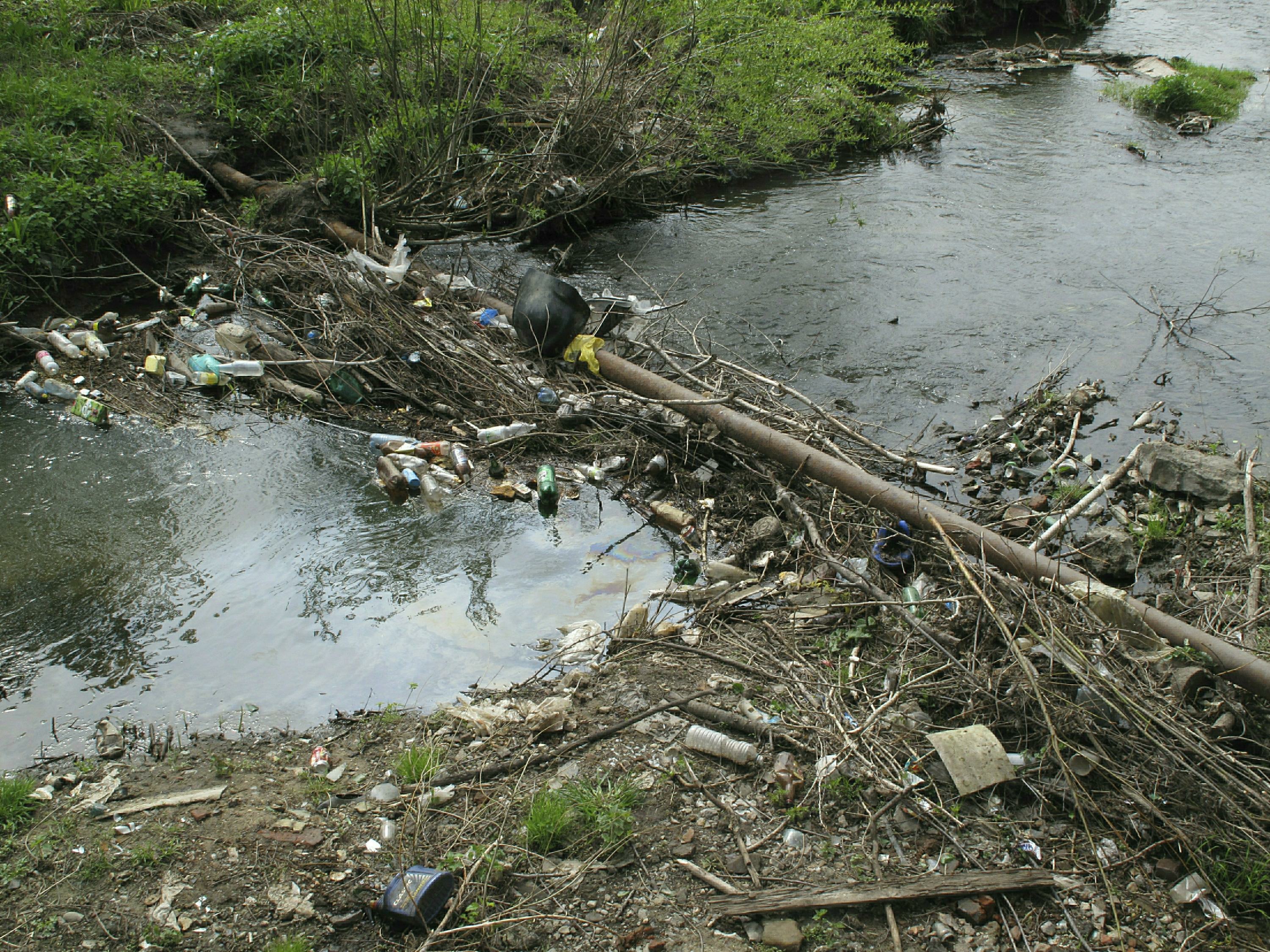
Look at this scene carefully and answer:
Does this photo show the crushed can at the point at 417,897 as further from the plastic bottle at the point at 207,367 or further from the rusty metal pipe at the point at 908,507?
the plastic bottle at the point at 207,367

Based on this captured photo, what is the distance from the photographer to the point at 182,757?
2.68 m

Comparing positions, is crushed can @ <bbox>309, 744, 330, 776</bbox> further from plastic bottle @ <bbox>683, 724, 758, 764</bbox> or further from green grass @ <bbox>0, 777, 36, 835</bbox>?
plastic bottle @ <bbox>683, 724, 758, 764</bbox>

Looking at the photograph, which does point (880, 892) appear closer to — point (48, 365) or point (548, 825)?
point (548, 825)

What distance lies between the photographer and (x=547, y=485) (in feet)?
13.6

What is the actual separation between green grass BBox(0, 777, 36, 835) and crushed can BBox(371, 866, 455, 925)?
107 centimetres

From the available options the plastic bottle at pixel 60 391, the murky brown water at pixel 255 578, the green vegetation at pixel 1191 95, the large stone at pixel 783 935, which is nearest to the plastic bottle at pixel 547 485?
the murky brown water at pixel 255 578

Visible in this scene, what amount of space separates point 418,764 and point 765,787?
1052 mm

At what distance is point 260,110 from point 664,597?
19.8 feet

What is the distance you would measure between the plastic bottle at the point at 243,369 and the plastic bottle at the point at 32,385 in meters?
0.96

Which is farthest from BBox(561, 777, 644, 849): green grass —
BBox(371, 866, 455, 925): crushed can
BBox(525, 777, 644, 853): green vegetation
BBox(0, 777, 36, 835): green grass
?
BBox(0, 777, 36, 835): green grass

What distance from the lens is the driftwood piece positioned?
2420mm

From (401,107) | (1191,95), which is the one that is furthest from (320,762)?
(1191,95)

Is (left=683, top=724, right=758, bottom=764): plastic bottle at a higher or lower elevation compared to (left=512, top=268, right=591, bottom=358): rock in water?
lower

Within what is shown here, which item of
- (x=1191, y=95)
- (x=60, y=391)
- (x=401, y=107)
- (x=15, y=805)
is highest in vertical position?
(x=401, y=107)
